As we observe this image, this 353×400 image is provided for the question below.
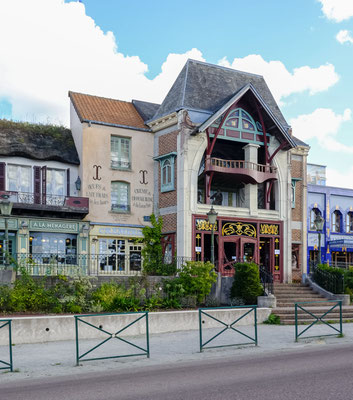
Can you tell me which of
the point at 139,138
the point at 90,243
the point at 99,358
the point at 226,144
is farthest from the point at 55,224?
the point at 99,358

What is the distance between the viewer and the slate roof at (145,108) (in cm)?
3014

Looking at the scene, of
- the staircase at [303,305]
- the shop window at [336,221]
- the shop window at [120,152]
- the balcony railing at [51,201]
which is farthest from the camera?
the shop window at [336,221]

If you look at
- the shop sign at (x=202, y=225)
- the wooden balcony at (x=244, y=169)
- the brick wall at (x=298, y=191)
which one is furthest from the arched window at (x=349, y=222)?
the shop sign at (x=202, y=225)

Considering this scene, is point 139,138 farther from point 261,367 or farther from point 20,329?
point 261,367

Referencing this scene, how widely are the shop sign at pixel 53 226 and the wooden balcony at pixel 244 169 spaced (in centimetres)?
693

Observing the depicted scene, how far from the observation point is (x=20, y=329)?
1542cm

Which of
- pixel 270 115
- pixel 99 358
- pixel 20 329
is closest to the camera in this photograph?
pixel 99 358

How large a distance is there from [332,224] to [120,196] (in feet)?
55.4

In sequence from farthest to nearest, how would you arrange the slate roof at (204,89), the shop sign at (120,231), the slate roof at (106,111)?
1. the slate roof at (204,89)
2. the slate roof at (106,111)
3. the shop sign at (120,231)

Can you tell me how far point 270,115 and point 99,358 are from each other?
19.3m

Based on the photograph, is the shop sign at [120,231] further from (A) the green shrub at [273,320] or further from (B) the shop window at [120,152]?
(A) the green shrub at [273,320]

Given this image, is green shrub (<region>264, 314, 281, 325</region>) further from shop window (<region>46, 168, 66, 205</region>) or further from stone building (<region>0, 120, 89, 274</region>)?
shop window (<region>46, 168, 66, 205</region>)

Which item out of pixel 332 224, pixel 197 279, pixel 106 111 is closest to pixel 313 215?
pixel 332 224

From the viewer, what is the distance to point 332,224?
38656 mm
